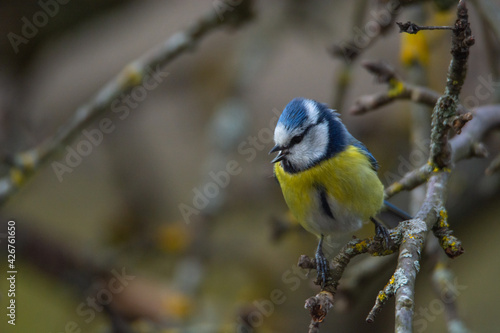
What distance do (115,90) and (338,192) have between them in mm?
1104

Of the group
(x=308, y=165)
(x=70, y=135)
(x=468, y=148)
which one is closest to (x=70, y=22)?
(x=70, y=135)

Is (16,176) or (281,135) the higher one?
(16,176)

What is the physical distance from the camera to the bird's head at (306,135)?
1.75 m

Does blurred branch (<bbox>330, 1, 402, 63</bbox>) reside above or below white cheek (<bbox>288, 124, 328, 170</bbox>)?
above

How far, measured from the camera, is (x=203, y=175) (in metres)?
2.88

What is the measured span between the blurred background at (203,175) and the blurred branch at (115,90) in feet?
0.22

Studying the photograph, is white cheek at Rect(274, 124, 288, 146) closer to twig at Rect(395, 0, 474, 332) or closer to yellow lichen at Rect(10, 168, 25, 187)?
twig at Rect(395, 0, 474, 332)

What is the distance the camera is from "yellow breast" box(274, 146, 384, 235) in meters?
1.75

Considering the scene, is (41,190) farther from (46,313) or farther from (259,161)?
(259,161)

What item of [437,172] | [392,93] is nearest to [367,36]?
[392,93]

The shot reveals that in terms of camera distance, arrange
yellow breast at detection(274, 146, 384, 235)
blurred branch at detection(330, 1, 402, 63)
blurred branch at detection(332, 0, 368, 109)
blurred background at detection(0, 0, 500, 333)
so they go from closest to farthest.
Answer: yellow breast at detection(274, 146, 384, 235), blurred branch at detection(330, 1, 402, 63), blurred branch at detection(332, 0, 368, 109), blurred background at detection(0, 0, 500, 333)

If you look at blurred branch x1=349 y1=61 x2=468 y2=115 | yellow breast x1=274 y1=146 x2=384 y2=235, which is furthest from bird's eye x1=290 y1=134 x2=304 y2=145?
blurred branch x1=349 y1=61 x2=468 y2=115

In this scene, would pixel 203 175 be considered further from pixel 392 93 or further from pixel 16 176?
pixel 392 93

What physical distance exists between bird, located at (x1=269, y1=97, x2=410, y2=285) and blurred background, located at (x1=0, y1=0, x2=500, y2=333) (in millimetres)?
466
